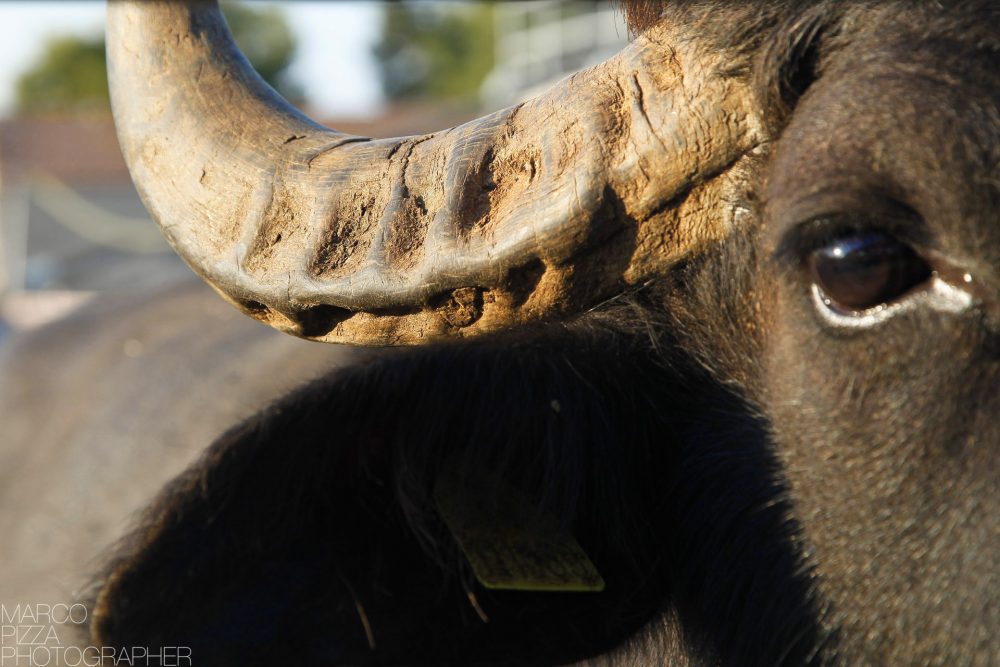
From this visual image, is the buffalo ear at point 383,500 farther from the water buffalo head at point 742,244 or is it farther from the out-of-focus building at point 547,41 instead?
the out-of-focus building at point 547,41

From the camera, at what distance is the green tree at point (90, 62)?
4441cm

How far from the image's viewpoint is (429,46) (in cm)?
5703

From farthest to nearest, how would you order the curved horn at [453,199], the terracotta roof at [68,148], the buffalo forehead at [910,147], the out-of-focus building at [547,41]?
1. the terracotta roof at [68,148]
2. the out-of-focus building at [547,41]
3. the curved horn at [453,199]
4. the buffalo forehead at [910,147]

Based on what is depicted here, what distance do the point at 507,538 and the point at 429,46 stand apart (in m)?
57.1

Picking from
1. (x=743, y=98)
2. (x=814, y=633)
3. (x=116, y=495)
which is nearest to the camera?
(x=743, y=98)

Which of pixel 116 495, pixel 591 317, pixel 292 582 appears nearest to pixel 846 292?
pixel 591 317

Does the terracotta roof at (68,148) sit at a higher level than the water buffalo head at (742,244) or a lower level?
lower

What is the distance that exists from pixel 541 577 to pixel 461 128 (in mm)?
853

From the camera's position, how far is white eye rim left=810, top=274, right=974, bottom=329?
1.41 metres

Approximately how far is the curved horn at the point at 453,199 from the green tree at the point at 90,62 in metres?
42.4

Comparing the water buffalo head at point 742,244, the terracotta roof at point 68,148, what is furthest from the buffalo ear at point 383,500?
the terracotta roof at point 68,148

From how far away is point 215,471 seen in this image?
7.00ft

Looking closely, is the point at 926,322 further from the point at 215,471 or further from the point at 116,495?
the point at 116,495

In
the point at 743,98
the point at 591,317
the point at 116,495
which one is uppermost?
the point at 743,98
